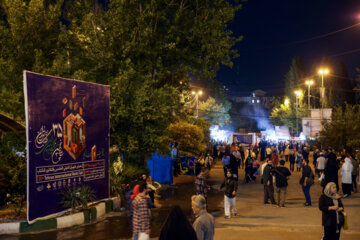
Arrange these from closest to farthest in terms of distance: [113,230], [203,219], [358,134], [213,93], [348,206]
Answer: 1. [203,219]
2. [113,230]
3. [348,206]
4. [358,134]
5. [213,93]

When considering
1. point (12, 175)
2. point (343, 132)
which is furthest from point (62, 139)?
point (343, 132)

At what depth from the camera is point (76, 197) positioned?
41.5 ft

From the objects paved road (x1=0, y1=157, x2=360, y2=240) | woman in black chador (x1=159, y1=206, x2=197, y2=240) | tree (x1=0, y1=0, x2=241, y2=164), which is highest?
tree (x1=0, y1=0, x2=241, y2=164)

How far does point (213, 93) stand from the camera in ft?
368

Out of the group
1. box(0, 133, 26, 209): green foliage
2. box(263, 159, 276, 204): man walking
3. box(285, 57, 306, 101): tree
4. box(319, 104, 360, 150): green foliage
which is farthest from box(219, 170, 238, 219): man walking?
box(285, 57, 306, 101): tree

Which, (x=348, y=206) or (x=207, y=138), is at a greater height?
(x=207, y=138)

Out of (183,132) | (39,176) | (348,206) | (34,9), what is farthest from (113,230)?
(183,132)

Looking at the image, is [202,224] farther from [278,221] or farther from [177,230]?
[278,221]

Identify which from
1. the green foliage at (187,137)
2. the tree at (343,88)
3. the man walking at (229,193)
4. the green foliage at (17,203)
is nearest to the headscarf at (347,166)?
the man walking at (229,193)

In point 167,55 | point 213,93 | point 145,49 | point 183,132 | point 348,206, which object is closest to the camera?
point 348,206

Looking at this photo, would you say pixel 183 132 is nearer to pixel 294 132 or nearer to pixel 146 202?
pixel 146 202

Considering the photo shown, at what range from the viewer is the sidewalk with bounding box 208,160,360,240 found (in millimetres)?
10336

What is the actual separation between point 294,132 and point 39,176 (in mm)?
83498

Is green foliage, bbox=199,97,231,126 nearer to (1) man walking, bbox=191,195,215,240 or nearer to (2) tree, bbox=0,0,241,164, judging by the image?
(2) tree, bbox=0,0,241,164
